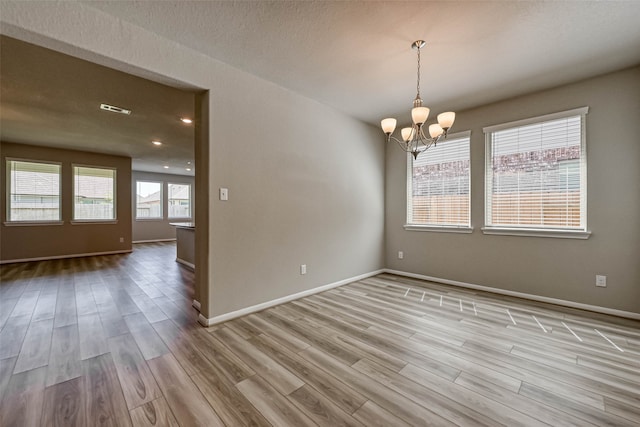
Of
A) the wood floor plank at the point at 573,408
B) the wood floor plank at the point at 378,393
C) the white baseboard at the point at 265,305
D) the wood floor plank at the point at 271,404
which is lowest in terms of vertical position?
the wood floor plank at the point at 271,404

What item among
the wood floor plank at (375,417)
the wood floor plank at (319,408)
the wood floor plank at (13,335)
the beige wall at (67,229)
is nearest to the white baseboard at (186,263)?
the wood floor plank at (13,335)

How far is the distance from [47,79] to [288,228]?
10.5 ft

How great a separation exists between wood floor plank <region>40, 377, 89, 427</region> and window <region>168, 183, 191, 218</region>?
939 centimetres

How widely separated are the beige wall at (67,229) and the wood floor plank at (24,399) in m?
5.98

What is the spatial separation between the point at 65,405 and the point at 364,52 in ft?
11.5

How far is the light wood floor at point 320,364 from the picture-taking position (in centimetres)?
147

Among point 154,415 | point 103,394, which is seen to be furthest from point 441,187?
point 103,394

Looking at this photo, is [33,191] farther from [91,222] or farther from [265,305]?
[265,305]

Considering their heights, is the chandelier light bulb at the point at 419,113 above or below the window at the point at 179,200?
above

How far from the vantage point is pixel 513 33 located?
221 centimetres

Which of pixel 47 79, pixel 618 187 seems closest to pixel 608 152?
pixel 618 187

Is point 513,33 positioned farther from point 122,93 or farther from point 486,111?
point 122,93

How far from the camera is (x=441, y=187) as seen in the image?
13.7ft

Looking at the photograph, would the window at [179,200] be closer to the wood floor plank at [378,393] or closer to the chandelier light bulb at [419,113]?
the wood floor plank at [378,393]
